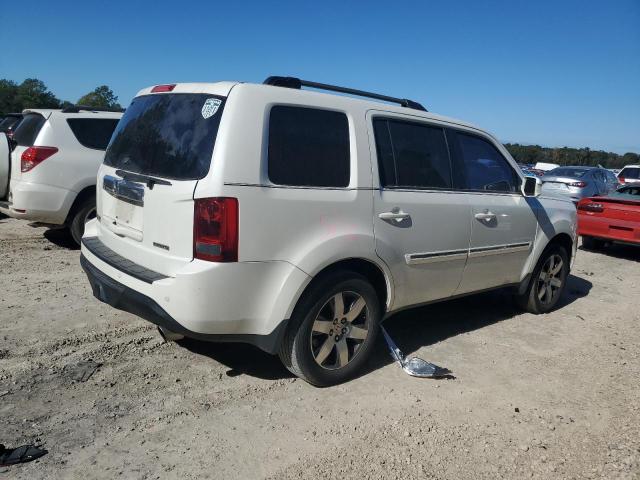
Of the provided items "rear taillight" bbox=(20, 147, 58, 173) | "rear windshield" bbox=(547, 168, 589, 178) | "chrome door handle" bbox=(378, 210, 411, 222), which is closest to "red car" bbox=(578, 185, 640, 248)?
"rear windshield" bbox=(547, 168, 589, 178)

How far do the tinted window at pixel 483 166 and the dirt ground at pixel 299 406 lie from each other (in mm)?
1386

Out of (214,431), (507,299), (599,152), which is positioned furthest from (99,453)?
(599,152)

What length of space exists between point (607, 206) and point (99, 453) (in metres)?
9.12

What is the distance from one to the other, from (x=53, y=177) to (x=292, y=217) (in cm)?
455

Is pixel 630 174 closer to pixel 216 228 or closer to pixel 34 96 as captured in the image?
pixel 216 228

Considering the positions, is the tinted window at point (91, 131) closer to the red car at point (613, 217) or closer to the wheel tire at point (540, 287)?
the wheel tire at point (540, 287)

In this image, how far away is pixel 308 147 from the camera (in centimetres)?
321

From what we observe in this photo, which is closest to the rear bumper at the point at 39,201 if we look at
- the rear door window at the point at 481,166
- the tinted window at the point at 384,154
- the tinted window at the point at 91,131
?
the tinted window at the point at 91,131

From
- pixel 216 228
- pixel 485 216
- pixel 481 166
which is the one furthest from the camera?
pixel 481 166

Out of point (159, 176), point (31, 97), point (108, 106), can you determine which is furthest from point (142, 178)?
point (31, 97)

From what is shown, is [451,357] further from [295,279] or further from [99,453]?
[99,453]

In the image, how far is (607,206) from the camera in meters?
9.12

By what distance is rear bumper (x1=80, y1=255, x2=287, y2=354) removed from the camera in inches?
117

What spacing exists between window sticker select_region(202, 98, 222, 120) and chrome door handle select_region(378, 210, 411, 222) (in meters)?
1.28
